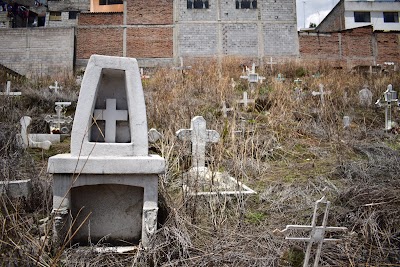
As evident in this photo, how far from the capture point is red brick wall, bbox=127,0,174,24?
65.5 ft

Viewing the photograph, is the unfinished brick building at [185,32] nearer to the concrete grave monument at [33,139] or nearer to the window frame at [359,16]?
the window frame at [359,16]

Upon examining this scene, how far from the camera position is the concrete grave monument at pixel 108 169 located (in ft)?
8.17

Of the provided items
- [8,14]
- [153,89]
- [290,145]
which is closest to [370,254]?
[290,145]

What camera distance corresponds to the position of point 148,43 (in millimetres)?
19828

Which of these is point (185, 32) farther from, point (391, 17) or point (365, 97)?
point (391, 17)

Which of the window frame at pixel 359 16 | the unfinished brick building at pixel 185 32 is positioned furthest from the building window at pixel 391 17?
the unfinished brick building at pixel 185 32

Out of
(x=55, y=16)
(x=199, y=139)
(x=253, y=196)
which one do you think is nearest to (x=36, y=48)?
(x=55, y=16)

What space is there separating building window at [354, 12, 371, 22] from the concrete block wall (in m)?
23.9

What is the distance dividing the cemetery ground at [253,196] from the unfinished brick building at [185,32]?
12.4 metres

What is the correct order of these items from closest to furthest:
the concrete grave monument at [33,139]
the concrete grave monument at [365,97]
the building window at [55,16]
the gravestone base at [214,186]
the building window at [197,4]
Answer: the gravestone base at [214,186] < the concrete grave monument at [33,139] < the concrete grave monument at [365,97] < the building window at [197,4] < the building window at [55,16]

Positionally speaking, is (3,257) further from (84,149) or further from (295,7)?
(295,7)

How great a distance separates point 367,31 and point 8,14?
28.1 meters

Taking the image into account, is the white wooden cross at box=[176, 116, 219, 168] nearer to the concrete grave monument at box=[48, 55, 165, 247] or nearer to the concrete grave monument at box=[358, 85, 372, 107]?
the concrete grave monument at box=[48, 55, 165, 247]

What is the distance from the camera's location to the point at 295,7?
2047cm
